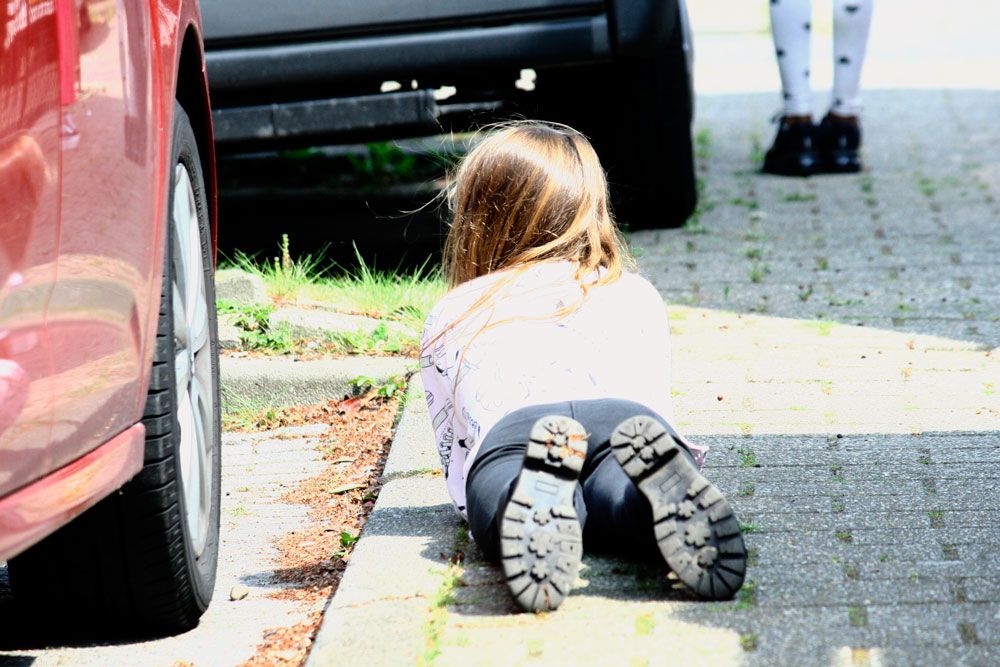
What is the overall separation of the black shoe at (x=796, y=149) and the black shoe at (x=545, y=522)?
457cm

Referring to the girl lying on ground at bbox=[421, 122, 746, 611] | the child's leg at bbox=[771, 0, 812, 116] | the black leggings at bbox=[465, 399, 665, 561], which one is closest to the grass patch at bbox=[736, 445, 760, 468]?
→ the girl lying on ground at bbox=[421, 122, 746, 611]

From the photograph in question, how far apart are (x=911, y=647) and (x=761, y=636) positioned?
0.22m

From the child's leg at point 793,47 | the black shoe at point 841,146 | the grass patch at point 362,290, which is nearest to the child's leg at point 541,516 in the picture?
the grass patch at point 362,290

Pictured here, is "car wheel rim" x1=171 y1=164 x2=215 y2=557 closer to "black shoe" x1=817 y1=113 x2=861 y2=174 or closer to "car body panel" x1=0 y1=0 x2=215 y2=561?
"car body panel" x1=0 y1=0 x2=215 y2=561

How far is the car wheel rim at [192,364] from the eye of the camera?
243 centimetres

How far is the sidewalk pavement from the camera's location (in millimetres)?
2174

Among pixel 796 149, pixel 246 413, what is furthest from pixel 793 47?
pixel 246 413

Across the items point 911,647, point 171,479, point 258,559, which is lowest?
point 258,559

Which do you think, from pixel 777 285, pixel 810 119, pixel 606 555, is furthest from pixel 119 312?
pixel 810 119

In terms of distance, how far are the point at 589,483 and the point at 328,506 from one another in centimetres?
89

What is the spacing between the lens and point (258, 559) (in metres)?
2.92

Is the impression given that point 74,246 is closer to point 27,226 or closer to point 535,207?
point 27,226

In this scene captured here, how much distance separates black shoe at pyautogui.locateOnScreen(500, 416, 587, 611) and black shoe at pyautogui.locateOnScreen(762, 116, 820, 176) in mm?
4571

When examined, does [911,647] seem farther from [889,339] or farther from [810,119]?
[810,119]
